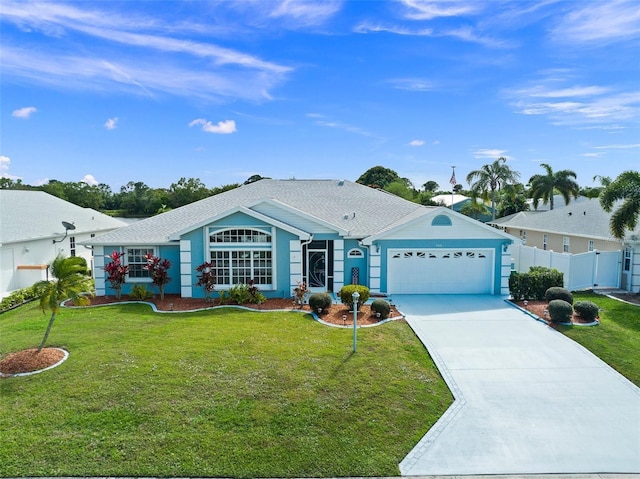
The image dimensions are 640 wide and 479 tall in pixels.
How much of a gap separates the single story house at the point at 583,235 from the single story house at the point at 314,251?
3.71 m

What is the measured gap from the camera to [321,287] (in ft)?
62.2

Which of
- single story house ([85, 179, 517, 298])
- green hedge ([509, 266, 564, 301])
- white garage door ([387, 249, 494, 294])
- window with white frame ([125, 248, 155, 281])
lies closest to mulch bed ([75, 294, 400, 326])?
single story house ([85, 179, 517, 298])

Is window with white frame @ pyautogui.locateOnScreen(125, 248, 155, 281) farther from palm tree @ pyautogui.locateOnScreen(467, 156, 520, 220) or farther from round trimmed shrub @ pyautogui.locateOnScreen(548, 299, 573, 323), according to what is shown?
palm tree @ pyautogui.locateOnScreen(467, 156, 520, 220)

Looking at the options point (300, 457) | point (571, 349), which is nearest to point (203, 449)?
point (300, 457)

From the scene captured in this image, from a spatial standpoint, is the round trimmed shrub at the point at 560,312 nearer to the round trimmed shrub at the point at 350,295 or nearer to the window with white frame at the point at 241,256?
the round trimmed shrub at the point at 350,295

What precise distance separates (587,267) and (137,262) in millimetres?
21345

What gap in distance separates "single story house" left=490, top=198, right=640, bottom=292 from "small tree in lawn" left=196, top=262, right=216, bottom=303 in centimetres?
1469

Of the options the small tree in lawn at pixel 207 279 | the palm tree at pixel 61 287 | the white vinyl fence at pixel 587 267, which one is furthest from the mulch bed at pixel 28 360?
the white vinyl fence at pixel 587 267

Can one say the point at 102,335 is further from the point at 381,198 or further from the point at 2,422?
the point at 381,198

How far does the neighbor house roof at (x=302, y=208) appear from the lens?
60.1ft

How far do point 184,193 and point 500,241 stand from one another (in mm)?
56272

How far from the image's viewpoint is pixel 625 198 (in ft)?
61.8

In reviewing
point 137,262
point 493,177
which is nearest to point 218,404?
point 137,262

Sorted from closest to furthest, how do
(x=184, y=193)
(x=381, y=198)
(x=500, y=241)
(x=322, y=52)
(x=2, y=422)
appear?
(x=2, y=422)
(x=322, y=52)
(x=500, y=241)
(x=381, y=198)
(x=184, y=193)
